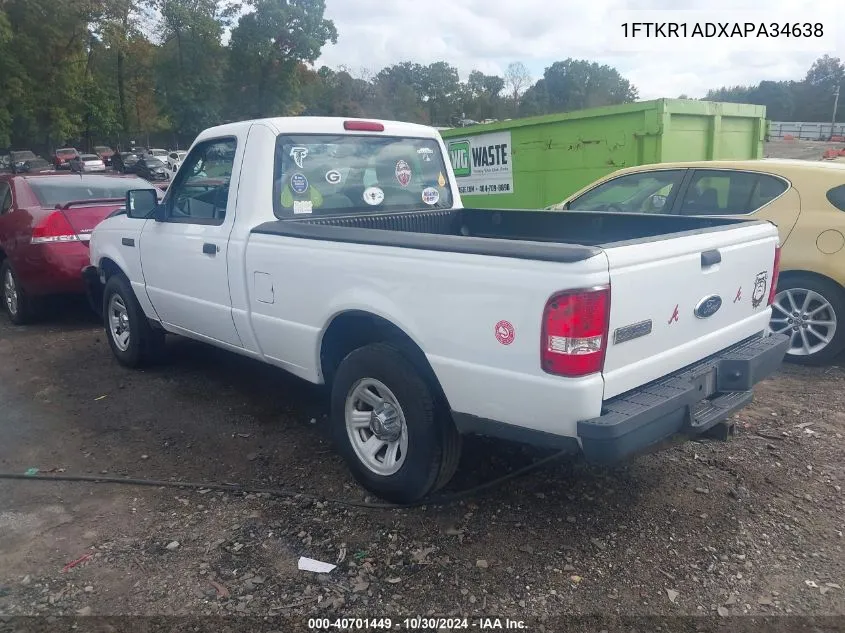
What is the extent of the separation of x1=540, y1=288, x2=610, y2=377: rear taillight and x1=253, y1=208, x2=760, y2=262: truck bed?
0.16 meters

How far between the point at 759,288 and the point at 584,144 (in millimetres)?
5660

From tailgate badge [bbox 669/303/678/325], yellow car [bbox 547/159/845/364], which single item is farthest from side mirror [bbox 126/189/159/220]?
yellow car [bbox 547/159/845/364]

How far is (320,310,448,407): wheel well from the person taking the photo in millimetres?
3322

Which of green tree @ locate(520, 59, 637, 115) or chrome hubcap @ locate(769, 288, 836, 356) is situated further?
green tree @ locate(520, 59, 637, 115)

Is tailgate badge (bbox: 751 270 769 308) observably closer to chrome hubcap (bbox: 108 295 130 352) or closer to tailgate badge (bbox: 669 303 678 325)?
tailgate badge (bbox: 669 303 678 325)

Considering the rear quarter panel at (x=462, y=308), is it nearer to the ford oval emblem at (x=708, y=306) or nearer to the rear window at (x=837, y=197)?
the ford oval emblem at (x=708, y=306)

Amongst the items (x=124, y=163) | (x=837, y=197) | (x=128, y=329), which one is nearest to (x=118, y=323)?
(x=128, y=329)

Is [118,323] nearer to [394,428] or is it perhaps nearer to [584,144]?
[394,428]

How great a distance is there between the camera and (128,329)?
A: 5848 millimetres

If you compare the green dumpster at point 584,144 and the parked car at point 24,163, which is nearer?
the green dumpster at point 584,144

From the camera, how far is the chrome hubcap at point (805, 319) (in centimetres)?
542

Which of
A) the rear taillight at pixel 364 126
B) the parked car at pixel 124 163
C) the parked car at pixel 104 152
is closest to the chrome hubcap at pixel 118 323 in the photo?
the rear taillight at pixel 364 126

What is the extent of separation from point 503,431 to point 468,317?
1.64 feet

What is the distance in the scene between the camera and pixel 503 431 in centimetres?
299
